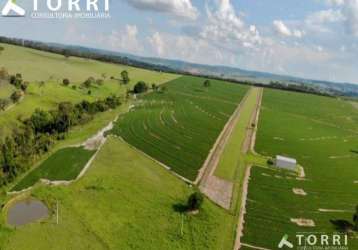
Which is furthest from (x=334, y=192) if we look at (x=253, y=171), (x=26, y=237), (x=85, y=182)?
(x=26, y=237)

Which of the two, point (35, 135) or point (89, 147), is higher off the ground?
point (35, 135)

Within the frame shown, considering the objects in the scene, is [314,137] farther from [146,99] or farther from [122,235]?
[122,235]

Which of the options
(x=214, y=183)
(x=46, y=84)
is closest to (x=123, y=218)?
(x=214, y=183)

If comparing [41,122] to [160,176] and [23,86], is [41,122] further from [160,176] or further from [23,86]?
[160,176]

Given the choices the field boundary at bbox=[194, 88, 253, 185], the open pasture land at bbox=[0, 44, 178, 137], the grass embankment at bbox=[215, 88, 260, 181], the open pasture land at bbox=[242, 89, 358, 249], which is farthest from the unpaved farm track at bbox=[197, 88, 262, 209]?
the open pasture land at bbox=[0, 44, 178, 137]

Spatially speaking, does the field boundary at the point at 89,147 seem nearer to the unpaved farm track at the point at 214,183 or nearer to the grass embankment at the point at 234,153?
the unpaved farm track at the point at 214,183

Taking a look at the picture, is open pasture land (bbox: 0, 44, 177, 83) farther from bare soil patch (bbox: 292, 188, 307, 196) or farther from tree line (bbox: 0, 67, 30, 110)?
bare soil patch (bbox: 292, 188, 307, 196)

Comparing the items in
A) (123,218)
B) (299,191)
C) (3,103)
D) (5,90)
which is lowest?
(123,218)
